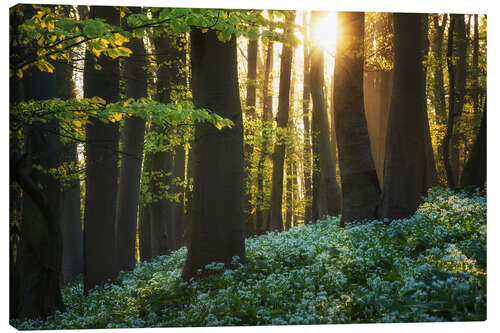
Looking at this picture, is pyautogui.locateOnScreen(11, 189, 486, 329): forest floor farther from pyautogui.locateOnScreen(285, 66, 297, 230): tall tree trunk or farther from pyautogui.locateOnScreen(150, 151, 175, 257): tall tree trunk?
pyautogui.locateOnScreen(285, 66, 297, 230): tall tree trunk

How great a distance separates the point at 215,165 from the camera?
22.2ft

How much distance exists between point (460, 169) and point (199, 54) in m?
5.20

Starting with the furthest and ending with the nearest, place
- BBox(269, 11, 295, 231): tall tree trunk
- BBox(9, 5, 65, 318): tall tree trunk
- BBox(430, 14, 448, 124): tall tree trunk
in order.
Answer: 1. BBox(269, 11, 295, 231): tall tree trunk
2. BBox(430, 14, 448, 124): tall tree trunk
3. BBox(9, 5, 65, 318): tall tree trunk

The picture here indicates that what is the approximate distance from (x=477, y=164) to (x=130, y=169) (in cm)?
762

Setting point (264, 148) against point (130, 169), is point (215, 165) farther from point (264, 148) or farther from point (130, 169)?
point (264, 148)

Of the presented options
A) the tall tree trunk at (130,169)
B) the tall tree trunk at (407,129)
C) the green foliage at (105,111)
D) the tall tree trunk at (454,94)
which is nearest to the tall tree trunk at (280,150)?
the tall tree trunk at (130,169)

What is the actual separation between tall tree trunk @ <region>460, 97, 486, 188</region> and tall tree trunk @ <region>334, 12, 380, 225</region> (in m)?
1.70

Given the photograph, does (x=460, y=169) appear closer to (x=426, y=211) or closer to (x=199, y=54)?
(x=426, y=211)

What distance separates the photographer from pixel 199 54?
6.85 meters

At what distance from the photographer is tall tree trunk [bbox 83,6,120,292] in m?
8.41

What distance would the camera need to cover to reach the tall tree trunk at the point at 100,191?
331 inches

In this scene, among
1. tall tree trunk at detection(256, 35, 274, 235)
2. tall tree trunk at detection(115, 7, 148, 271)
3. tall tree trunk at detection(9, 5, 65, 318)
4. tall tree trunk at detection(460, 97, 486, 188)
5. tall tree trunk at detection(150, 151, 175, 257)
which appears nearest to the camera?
tall tree trunk at detection(9, 5, 65, 318)

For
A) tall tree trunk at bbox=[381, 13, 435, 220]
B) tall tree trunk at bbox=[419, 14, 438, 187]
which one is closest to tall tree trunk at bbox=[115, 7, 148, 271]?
tall tree trunk at bbox=[381, 13, 435, 220]

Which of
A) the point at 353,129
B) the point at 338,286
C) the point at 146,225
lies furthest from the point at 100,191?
the point at 146,225
